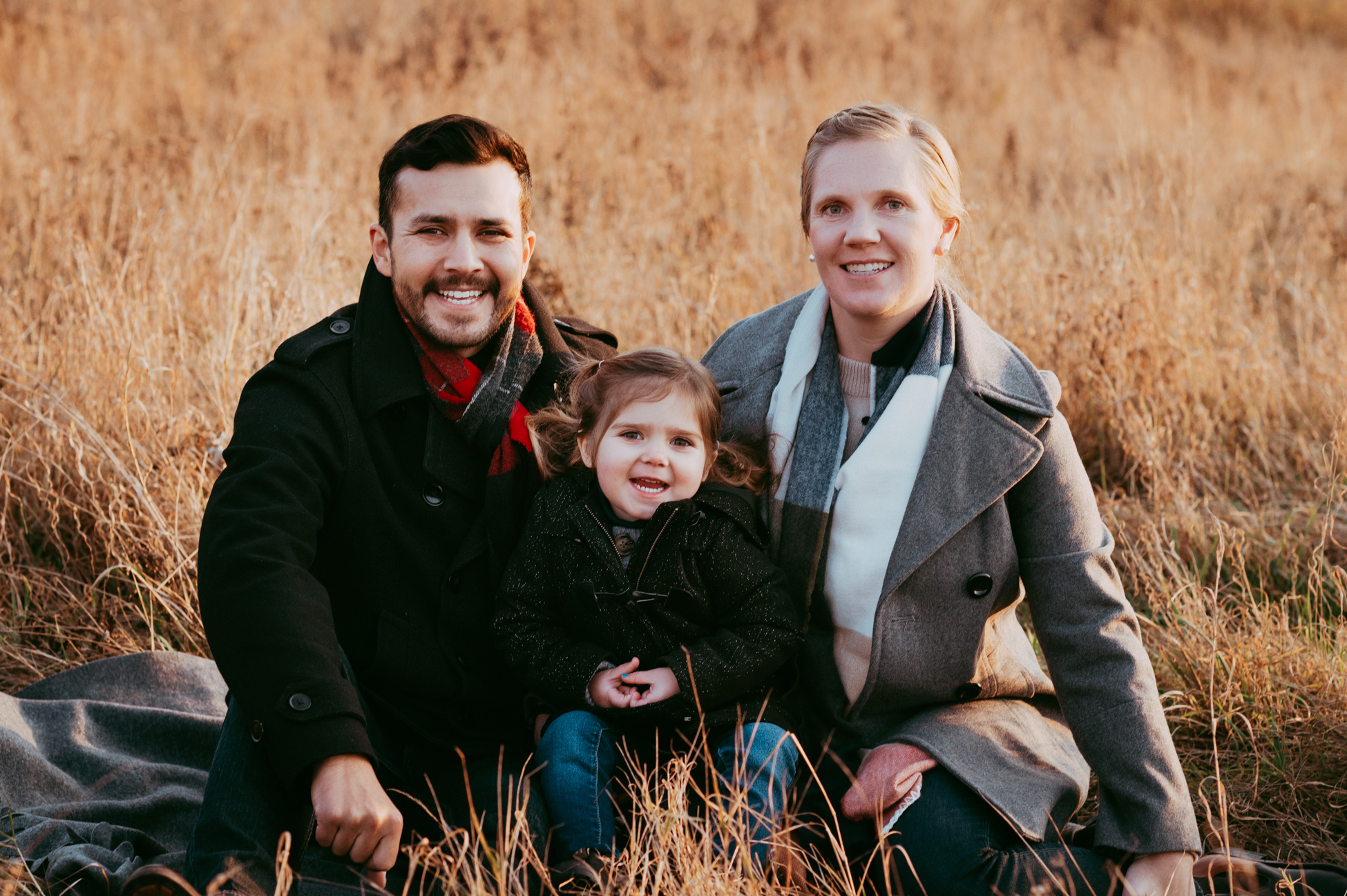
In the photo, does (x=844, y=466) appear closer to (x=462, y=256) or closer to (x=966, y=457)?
(x=966, y=457)

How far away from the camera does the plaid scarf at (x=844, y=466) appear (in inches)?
102

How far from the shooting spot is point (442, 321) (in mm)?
2744

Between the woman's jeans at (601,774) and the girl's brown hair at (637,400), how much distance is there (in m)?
0.59

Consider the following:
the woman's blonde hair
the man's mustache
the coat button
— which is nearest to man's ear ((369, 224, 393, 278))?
the man's mustache

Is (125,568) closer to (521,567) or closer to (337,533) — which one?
(337,533)

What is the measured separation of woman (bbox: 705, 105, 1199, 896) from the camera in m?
2.46

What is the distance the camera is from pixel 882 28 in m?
11.1

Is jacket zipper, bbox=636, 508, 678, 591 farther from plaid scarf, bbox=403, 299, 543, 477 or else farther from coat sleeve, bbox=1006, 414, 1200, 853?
coat sleeve, bbox=1006, 414, 1200, 853

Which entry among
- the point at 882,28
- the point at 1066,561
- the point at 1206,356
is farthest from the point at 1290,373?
the point at 882,28

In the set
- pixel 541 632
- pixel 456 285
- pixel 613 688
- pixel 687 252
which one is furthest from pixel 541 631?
pixel 687 252

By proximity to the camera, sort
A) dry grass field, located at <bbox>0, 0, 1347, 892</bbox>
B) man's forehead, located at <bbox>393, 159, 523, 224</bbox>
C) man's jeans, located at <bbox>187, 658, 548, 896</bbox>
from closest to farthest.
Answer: man's jeans, located at <bbox>187, 658, 548, 896</bbox>
man's forehead, located at <bbox>393, 159, 523, 224</bbox>
dry grass field, located at <bbox>0, 0, 1347, 892</bbox>

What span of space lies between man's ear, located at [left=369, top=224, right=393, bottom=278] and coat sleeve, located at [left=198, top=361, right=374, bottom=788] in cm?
36

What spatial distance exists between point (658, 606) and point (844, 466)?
53 centimetres

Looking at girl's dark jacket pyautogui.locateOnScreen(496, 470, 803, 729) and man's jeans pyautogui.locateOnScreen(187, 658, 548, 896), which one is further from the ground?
girl's dark jacket pyautogui.locateOnScreen(496, 470, 803, 729)
